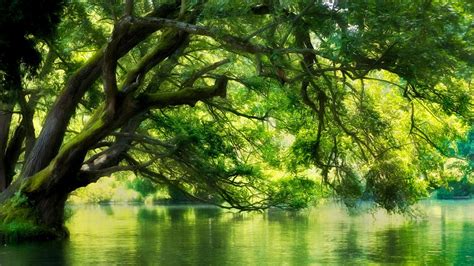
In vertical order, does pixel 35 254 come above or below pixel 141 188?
below

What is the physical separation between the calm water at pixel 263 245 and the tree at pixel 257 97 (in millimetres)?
1450

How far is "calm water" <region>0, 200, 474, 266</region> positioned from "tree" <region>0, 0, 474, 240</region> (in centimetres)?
145

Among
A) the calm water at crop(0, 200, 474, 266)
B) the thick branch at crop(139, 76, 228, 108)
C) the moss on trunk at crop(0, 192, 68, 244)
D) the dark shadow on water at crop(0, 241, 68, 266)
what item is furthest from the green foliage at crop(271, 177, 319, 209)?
the moss on trunk at crop(0, 192, 68, 244)

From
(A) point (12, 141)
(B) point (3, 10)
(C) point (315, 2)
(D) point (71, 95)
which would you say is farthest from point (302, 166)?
(B) point (3, 10)

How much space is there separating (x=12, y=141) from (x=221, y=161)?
7.63m

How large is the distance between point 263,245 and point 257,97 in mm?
6316

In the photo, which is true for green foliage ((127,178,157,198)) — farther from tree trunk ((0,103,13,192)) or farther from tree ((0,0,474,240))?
tree trunk ((0,103,13,192))

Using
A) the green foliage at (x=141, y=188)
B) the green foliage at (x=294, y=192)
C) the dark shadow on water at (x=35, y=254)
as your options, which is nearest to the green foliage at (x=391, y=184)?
the green foliage at (x=294, y=192)

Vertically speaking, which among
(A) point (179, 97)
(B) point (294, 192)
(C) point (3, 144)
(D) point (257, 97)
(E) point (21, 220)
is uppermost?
(D) point (257, 97)

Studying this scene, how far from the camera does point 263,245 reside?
2064 centimetres

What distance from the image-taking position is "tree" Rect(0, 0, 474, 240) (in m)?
13.7

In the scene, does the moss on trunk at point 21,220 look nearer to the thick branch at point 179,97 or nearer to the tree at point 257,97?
the tree at point 257,97

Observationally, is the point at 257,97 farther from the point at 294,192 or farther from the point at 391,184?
the point at 391,184

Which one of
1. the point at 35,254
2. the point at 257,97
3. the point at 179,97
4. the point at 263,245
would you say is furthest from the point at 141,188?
the point at 35,254
